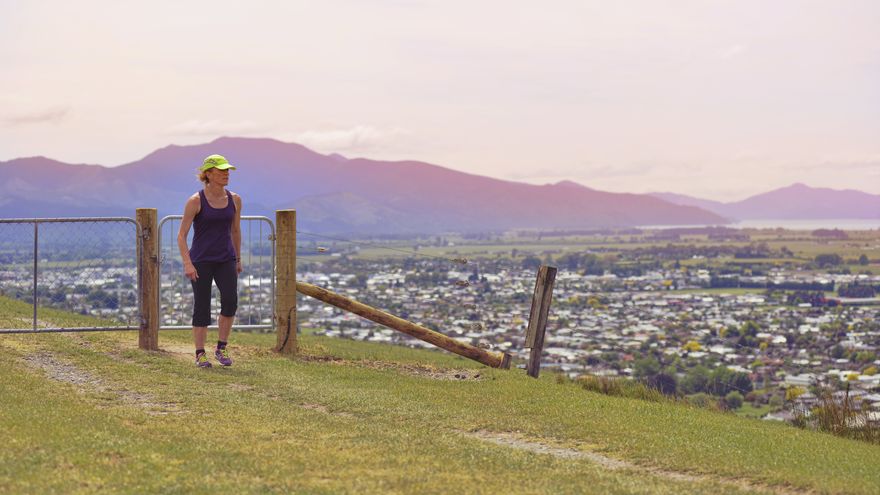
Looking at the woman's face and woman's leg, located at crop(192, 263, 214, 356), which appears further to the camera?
woman's leg, located at crop(192, 263, 214, 356)

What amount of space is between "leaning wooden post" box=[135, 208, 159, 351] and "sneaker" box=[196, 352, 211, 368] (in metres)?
1.49

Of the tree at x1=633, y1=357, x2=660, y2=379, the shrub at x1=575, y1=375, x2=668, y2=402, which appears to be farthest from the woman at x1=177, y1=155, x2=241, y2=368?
the tree at x1=633, y1=357, x2=660, y2=379

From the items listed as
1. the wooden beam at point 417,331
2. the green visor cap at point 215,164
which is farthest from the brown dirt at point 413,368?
the green visor cap at point 215,164

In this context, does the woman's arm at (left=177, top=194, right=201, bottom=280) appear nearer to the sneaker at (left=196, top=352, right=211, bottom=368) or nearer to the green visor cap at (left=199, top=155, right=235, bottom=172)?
the green visor cap at (left=199, top=155, right=235, bottom=172)

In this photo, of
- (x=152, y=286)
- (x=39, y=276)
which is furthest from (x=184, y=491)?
(x=39, y=276)

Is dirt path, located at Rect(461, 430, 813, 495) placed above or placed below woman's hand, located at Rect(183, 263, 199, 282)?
below

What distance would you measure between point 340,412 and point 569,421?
8.45 ft

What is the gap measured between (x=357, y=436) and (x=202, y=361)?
4889mm

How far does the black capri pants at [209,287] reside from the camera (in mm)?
14156

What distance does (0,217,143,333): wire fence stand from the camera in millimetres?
15617

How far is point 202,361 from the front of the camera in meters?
14.3

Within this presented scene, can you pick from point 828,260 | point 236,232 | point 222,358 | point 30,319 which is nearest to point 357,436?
point 222,358

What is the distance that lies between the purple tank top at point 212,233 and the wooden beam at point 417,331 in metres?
2.08

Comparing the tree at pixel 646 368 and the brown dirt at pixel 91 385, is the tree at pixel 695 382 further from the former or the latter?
the brown dirt at pixel 91 385
